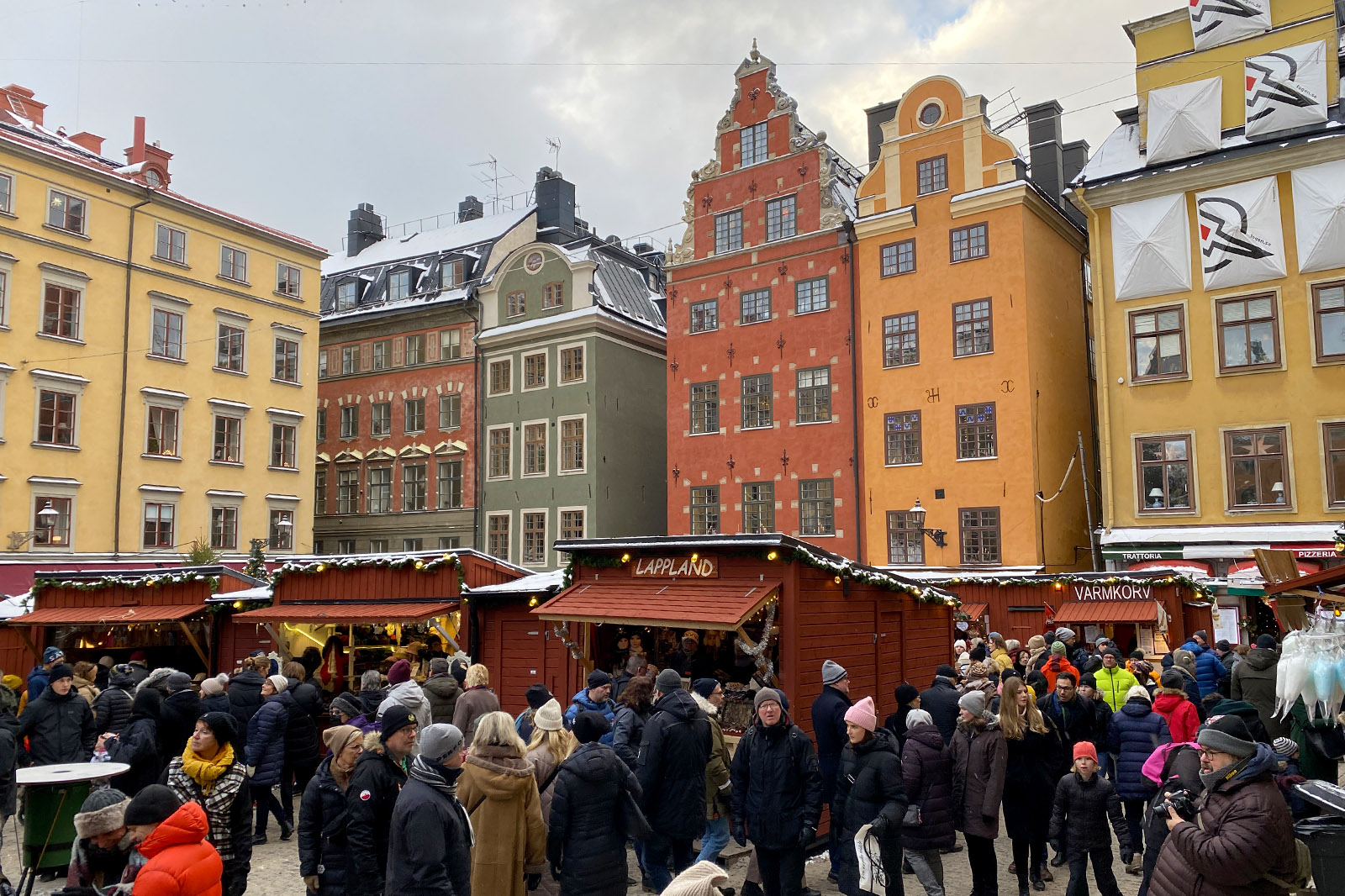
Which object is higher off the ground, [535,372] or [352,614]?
[535,372]

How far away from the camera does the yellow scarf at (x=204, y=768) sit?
21.2 feet

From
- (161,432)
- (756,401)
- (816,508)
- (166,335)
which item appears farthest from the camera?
(166,335)

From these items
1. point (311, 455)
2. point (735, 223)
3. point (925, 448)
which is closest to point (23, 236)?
point (311, 455)

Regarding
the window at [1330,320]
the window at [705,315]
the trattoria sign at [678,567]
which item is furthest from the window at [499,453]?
the window at [1330,320]

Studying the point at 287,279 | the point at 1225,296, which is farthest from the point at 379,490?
the point at 1225,296

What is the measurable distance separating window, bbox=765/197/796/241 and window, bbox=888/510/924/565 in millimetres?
9289

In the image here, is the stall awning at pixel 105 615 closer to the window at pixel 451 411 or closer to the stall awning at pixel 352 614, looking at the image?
the stall awning at pixel 352 614

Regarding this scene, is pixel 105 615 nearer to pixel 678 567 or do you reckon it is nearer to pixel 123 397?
pixel 678 567

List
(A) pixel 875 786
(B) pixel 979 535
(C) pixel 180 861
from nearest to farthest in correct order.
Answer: (C) pixel 180 861 → (A) pixel 875 786 → (B) pixel 979 535

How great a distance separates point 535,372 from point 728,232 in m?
8.73

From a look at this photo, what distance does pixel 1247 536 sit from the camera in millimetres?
22875

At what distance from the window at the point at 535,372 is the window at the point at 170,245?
1244 cm

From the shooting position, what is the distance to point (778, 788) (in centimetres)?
766

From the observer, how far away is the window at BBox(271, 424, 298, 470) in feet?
121
